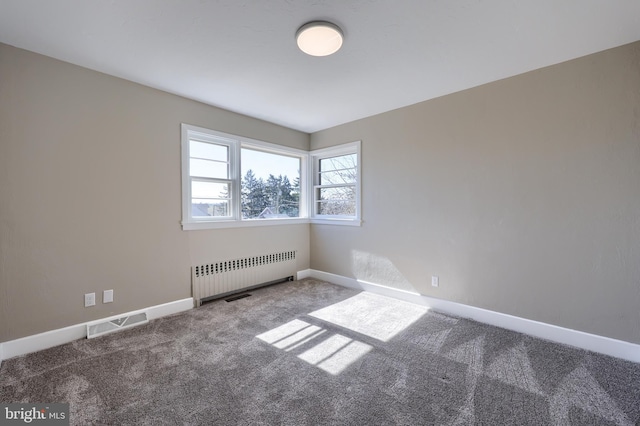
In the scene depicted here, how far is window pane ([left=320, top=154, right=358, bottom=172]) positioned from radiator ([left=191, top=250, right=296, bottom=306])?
60.7 inches

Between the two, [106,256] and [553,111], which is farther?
[106,256]

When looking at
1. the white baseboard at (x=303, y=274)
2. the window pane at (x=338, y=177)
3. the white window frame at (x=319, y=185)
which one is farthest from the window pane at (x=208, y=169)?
the white baseboard at (x=303, y=274)

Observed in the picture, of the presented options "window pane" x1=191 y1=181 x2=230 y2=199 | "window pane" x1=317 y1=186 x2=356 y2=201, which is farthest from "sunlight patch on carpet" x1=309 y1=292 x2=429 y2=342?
"window pane" x1=191 y1=181 x2=230 y2=199

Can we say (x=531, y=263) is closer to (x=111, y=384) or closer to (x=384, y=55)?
(x=384, y=55)

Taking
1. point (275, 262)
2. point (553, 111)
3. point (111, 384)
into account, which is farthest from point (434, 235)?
point (111, 384)

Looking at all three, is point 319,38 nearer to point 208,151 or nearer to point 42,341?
point 208,151

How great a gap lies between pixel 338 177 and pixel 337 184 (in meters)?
0.12

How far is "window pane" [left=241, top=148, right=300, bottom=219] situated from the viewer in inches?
158

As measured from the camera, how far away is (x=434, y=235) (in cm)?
329

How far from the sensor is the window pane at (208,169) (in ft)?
11.2

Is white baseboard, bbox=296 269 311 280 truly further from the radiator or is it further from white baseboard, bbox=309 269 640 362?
white baseboard, bbox=309 269 640 362

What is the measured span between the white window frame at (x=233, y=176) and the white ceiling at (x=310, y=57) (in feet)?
1.98

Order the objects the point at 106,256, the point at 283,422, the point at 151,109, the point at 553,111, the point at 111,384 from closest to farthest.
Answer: the point at 283,422
the point at 111,384
the point at 553,111
the point at 106,256
the point at 151,109

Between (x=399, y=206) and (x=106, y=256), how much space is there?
334cm
